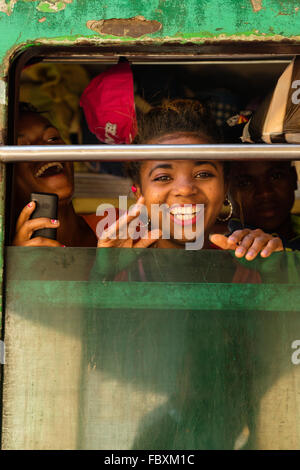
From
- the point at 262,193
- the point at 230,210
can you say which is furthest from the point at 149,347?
the point at 262,193

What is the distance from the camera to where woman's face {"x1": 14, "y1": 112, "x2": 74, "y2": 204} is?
2.05 m

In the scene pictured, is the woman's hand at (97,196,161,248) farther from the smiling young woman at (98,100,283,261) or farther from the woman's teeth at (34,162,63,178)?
the woman's teeth at (34,162,63,178)

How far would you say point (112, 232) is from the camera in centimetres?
149

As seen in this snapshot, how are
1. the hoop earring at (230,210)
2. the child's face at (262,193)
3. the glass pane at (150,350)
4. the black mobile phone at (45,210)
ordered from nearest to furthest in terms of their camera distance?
the glass pane at (150,350) → the black mobile phone at (45,210) → the hoop earring at (230,210) → the child's face at (262,193)

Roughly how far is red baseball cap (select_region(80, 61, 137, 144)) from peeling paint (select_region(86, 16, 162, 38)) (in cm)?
30

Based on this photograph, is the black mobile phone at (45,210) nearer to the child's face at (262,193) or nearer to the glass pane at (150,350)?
the glass pane at (150,350)

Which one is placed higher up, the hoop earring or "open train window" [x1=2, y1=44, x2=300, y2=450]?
the hoop earring

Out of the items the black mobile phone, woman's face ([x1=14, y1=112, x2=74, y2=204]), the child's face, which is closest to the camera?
the black mobile phone


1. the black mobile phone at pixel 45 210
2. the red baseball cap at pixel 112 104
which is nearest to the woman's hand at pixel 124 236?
the black mobile phone at pixel 45 210

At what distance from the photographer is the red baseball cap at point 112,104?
1.84 meters

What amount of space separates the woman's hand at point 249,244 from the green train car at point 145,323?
1.3 inches

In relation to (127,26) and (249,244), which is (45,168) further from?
(249,244)

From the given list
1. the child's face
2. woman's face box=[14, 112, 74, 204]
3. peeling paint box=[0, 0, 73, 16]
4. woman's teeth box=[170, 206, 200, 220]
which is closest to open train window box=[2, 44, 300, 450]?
peeling paint box=[0, 0, 73, 16]

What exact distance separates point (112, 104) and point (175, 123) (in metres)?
0.30
